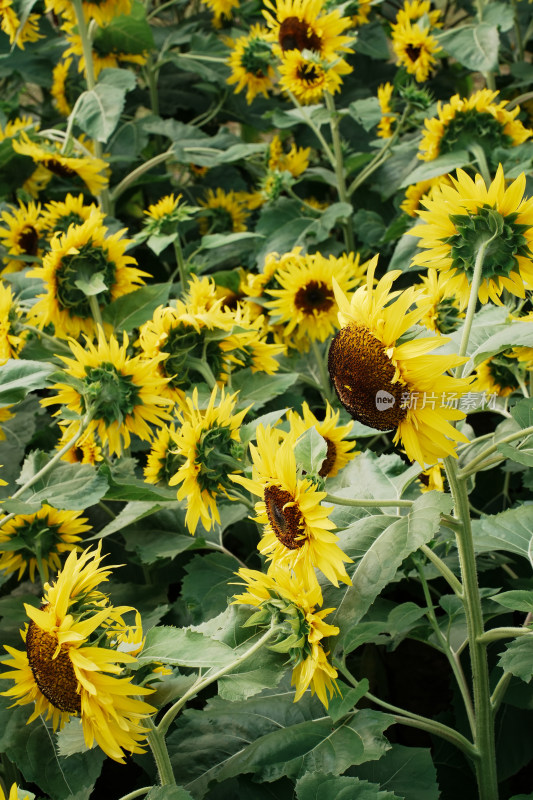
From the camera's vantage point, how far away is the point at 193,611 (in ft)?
3.02

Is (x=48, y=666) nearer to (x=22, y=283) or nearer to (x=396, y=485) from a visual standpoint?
(x=396, y=485)

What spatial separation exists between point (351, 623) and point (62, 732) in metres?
0.28

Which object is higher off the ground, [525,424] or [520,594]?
[525,424]

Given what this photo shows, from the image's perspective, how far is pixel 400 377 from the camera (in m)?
0.57

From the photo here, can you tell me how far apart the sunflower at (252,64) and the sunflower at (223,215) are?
218 millimetres

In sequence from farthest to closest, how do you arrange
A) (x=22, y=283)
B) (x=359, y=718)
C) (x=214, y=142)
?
(x=214, y=142)
(x=22, y=283)
(x=359, y=718)

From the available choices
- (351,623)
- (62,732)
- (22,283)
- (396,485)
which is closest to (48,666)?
(62,732)

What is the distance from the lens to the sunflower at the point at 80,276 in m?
1.05

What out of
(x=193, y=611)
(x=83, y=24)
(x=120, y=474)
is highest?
(x=83, y=24)

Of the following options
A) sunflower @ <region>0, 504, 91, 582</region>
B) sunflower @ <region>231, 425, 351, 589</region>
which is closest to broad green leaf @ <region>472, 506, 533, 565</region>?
sunflower @ <region>231, 425, 351, 589</region>

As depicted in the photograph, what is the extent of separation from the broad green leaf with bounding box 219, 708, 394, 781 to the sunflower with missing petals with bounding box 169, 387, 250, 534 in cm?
20

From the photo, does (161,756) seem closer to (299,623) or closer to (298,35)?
(299,623)

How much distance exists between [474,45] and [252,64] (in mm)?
438

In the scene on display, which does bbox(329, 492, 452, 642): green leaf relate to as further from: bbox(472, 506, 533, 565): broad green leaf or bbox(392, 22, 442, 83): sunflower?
bbox(392, 22, 442, 83): sunflower
